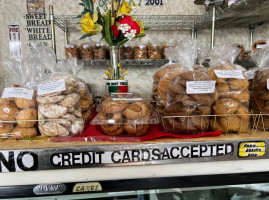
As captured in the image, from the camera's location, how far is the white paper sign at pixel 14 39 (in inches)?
92.0

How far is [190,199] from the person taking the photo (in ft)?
2.84

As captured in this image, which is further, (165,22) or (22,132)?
(165,22)

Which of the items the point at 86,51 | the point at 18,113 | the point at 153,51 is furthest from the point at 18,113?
the point at 153,51

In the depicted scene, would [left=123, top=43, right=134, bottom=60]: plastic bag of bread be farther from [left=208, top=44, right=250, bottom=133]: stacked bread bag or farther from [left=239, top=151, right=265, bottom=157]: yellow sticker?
[left=239, top=151, right=265, bottom=157]: yellow sticker

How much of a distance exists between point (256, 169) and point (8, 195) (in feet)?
2.63

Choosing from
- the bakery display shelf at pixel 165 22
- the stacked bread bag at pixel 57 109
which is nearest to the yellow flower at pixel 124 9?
the stacked bread bag at pixel 57 109

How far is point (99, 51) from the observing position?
2148 millimetres

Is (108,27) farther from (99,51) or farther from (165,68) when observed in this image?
(99,51)

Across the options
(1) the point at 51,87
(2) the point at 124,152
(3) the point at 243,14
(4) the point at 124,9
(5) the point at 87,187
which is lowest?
(5) the point at 87,187

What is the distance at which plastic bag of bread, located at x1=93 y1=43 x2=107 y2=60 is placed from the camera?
2.14 metres

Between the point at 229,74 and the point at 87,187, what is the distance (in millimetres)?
648

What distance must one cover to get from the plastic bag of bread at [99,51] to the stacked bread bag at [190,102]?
1569mm

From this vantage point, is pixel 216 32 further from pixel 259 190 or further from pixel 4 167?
pixel 4 167

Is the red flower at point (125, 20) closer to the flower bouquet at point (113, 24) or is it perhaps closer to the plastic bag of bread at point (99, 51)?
the flower bouquet at point (113, 24)
